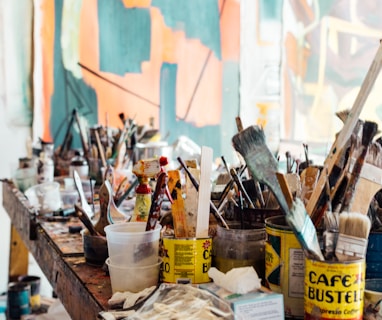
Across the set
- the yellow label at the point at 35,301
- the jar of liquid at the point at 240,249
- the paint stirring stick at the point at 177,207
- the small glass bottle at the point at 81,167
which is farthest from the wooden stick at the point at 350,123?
the yellow label at the point at 35,301

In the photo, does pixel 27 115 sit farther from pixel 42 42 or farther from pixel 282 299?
pixel 282 299

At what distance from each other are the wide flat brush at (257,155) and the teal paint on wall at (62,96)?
2.59 metres

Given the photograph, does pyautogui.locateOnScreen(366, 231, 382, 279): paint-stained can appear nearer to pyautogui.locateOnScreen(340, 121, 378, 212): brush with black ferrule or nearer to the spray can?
pyautogui.locateOnScreen(340, 121, 378, 212): brush with black ferrule

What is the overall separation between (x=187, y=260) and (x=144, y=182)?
323 millimetres

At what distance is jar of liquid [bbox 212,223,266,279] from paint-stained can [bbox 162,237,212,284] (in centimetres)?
3

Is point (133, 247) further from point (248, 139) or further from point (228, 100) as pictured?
point (228, 100)

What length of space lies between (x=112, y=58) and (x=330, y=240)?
114 inches

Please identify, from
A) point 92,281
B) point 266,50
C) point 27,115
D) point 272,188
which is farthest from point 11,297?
point 266,50

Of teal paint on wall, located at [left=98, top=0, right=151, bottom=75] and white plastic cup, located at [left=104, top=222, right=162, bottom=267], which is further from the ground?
teal paint on wall, located at [left=98, top=0, right=151, bottom=75]

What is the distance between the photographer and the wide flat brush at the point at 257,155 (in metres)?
0.80

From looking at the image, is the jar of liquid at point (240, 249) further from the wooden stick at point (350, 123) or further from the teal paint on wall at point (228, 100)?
the teal paint on wall at point (228, 100)

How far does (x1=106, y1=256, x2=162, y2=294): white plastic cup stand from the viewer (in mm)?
949

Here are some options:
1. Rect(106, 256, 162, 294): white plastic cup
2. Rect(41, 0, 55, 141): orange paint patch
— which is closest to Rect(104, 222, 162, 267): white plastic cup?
Rect(106, 256, 162, 294): white plastic cup

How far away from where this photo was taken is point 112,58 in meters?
3.45
